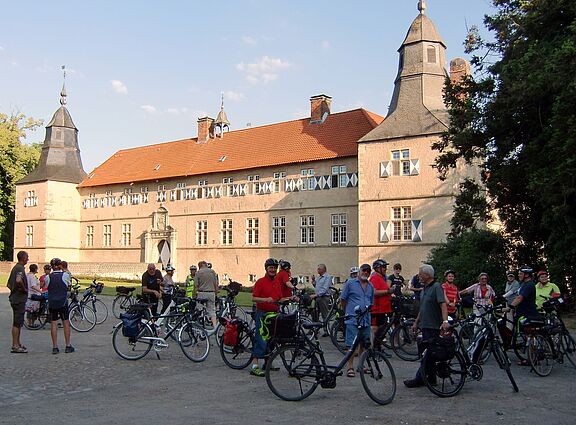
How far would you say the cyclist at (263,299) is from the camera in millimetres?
9562

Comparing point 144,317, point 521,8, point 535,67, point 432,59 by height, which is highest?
point 432,59

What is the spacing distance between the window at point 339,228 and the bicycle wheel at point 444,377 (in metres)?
27.7

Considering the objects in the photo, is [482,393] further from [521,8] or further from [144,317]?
[521,8]

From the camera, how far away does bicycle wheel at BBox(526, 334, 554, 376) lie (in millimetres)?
10062

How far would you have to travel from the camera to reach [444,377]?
332 inches

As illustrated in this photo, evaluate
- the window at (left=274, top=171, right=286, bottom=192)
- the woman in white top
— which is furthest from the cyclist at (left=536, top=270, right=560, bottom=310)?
the window at (left=274, top=171, right=286, bottom=192)

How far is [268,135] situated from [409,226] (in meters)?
14.2

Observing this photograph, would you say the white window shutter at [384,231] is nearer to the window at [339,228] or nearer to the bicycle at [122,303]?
the window at [339,228]

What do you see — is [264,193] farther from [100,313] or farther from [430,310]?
[430,310]

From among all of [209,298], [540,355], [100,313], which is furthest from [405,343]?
[100,313]

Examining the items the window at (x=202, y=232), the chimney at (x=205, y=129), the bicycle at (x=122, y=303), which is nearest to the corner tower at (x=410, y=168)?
the window at (x=202, y=232)

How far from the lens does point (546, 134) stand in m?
18.3

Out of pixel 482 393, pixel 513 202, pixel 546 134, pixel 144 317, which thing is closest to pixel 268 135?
pixel 513 202

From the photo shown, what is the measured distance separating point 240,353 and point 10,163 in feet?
170
